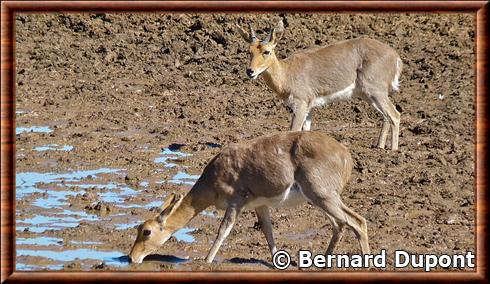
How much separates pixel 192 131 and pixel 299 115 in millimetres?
1503

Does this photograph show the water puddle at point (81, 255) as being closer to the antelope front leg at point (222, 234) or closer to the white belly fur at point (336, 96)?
the antelope front leg at point (222, 234)

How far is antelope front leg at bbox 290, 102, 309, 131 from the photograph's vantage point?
14727 millimetres

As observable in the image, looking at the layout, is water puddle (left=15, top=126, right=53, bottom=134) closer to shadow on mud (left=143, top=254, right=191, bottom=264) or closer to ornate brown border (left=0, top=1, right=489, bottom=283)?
shadow on mud (left=143, top=254, right=191, bottom=264)

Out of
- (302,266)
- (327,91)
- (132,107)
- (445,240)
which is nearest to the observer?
(302,266)

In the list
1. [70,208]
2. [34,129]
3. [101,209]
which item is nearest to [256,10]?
[101,209]

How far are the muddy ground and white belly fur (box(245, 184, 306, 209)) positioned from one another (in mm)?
534

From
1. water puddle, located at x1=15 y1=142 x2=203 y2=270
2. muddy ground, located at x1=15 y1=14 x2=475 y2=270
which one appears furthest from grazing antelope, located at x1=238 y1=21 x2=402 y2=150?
water puddle, located at x1=15 y1=142 x2=203 y2=270

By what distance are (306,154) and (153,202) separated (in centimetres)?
273

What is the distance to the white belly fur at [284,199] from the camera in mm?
10383

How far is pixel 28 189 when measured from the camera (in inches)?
511

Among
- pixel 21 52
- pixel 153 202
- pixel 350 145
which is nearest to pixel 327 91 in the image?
pixel 350 145

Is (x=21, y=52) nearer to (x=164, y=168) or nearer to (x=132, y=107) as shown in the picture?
(x=132, y=107)

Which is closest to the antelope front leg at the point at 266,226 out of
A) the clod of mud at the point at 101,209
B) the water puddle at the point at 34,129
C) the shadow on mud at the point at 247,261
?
the shadow on mud at the point at 247,261

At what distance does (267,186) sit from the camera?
34.1 ft
